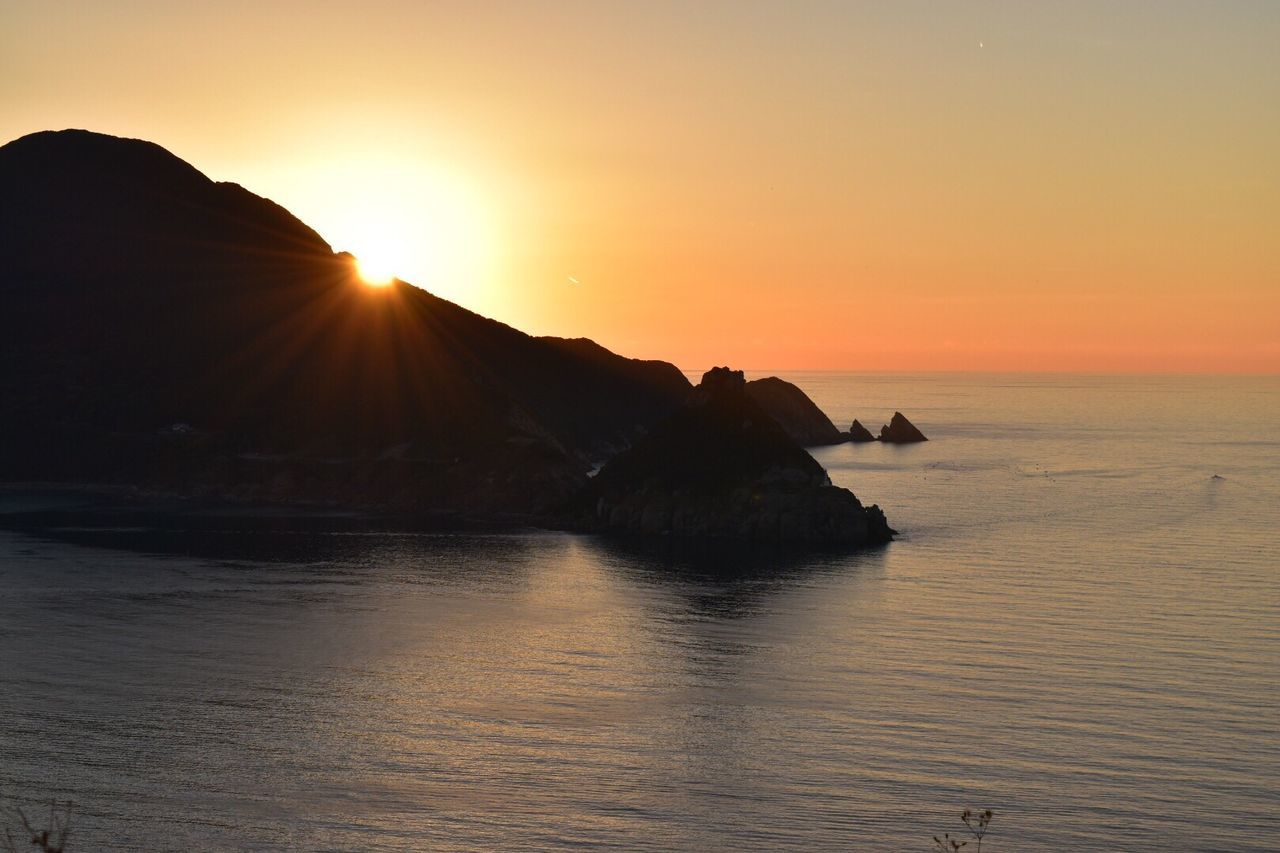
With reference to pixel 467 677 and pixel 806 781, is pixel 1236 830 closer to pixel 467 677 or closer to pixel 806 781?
pixel 806 781

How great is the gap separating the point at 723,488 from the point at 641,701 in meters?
78.8

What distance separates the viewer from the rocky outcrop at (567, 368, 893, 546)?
470 ft

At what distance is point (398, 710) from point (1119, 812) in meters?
38.0

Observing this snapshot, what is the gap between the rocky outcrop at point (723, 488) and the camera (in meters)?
143

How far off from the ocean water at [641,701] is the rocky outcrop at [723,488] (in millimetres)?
14691

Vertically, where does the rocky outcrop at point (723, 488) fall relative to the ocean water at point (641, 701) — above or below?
above

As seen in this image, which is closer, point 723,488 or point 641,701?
point 641,701

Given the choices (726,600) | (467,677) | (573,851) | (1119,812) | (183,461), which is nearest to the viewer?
(573,851)

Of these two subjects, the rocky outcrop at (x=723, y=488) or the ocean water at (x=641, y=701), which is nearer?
the ocean water at (x=641, y=701)

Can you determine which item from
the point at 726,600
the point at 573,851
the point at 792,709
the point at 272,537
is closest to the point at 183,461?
the point at 272,537

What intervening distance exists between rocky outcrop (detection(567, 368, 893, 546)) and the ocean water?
14691mm

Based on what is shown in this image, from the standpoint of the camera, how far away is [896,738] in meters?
63.2

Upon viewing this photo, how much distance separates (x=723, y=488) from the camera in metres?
149

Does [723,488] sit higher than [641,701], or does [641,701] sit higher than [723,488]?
[723,488]
